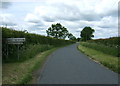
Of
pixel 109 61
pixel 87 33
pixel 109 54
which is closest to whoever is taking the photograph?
pixel 109 61

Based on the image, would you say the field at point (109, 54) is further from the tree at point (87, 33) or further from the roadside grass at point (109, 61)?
the tree at point (87, 33)

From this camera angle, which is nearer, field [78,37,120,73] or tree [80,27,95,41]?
field [78,37,120,73]

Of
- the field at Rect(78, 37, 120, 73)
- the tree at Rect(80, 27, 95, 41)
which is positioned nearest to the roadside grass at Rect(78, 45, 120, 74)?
the field at Rect(78, 37, 120, 73)

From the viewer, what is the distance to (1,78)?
28.5ft

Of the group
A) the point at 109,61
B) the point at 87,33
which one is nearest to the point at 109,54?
the point at 109,61

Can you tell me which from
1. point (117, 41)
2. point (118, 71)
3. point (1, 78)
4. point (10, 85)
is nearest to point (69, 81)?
point (10, 85)

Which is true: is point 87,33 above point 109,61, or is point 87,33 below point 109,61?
above

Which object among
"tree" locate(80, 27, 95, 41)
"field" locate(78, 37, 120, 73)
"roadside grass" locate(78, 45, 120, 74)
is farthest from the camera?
"tree" locate(80, 27, 95, 41)

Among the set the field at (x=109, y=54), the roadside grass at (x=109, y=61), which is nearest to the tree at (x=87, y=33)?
the field at (x=109, y=54)

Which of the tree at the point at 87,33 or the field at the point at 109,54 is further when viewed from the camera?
the tree at the point at 87,33

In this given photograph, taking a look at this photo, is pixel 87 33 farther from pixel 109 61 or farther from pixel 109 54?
pixel 109 61

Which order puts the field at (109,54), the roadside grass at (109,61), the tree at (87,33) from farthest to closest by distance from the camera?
the tree at (87,33) → the field at (109,54) → the roadside grass at (109,61)

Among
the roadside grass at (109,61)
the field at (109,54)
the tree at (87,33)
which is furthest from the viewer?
the tree at (87,33)

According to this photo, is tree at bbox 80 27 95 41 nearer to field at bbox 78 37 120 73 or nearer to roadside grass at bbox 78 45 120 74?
field at bbox 78 37 120 73
